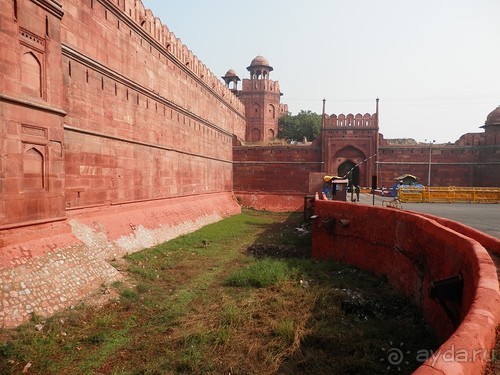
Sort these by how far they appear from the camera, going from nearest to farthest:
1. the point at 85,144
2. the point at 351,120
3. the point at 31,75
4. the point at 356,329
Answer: the point at 356,329, the point at 31,75, the point at 85,144, the point at 351,120

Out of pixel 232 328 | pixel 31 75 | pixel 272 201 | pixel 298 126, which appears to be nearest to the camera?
pixel 232 328

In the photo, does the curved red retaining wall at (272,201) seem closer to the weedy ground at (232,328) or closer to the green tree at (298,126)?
the green tree at (298,126)

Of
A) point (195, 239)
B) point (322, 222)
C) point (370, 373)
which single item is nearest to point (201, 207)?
point (195, 239)

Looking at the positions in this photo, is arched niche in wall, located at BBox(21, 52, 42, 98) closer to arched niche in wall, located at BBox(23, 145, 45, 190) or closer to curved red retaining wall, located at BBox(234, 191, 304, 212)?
arched niche in wall, located at BBox(23, 145, 45, 190)

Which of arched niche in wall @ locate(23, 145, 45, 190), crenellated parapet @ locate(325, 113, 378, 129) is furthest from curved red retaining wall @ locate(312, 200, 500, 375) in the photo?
crenellated parapet @ locate(325, 113, 378, 129)

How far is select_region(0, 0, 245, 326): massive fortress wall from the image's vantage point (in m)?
Answer: 5.83

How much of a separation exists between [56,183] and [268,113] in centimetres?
2843

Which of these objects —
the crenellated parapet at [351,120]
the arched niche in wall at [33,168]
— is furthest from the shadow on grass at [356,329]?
the crenellated parapet at [351,120]

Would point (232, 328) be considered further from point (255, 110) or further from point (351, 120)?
point (255, 110)

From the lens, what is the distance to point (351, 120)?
977 inches

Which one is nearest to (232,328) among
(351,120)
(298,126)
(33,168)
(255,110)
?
(33,168)

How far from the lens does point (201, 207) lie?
1705 centimetres

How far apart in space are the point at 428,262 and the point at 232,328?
123 inches

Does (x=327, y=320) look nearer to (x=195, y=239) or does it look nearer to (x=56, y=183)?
(x=56, y=183)
